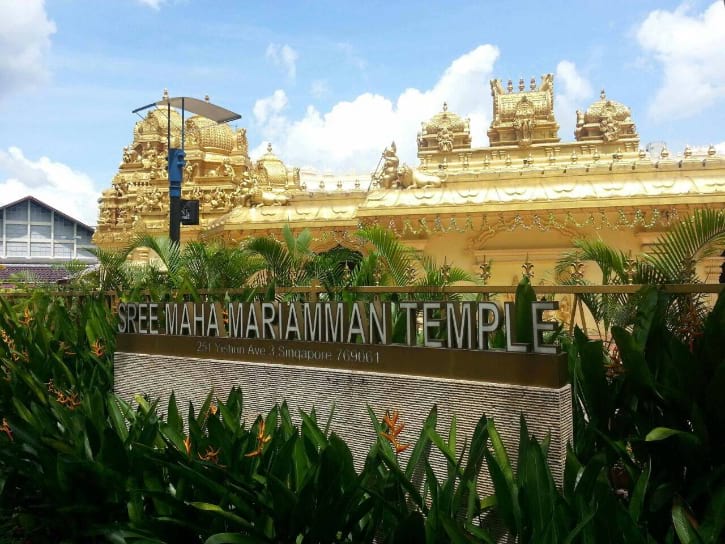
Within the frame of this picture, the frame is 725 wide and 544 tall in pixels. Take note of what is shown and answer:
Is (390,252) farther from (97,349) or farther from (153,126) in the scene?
(153,126)

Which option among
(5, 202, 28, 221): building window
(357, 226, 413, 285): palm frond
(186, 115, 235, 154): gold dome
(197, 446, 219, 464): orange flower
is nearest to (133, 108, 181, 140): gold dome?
(186, 115, 235, 154): gold dome

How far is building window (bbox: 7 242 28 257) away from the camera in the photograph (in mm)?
34594

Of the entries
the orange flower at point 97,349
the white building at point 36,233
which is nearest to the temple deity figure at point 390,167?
the orange flower at point 97,349

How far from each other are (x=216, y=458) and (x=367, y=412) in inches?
34.1

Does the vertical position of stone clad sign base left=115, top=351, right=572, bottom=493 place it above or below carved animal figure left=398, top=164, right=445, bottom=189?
below

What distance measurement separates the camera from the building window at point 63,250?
35.5m

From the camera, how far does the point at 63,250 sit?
35.8 m

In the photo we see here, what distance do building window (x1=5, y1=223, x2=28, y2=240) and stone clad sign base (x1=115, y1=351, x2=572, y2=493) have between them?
3448 centimetres

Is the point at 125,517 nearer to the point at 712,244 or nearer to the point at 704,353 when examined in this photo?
the point at 704,353

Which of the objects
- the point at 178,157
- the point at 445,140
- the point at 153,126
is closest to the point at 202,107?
the point at 178,157

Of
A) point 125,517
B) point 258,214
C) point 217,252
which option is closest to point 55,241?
point 258,214

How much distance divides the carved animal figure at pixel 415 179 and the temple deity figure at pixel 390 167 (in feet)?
0.77

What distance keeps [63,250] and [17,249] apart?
229 cm

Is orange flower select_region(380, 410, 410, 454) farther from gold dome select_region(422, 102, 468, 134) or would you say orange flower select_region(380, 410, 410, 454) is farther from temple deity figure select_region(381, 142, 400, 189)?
gold dome select_region(422, 102, 468, 134)
